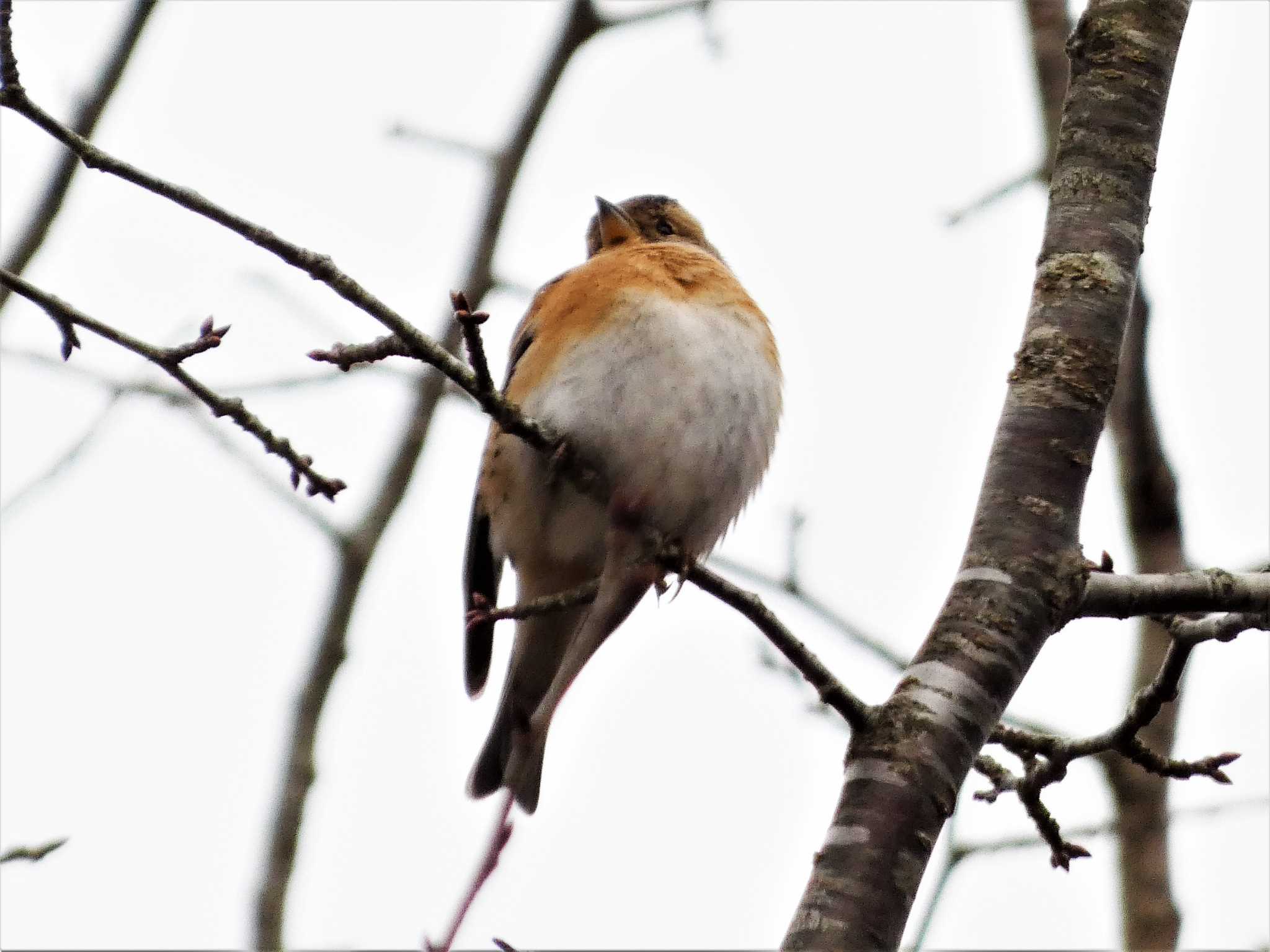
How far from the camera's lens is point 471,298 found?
6527mm

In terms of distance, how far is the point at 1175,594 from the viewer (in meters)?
3.25

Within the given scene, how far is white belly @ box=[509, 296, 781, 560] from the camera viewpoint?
15.3 feet

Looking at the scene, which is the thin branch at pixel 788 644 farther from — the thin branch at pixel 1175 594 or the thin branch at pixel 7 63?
the thin branch at pixel 7 63

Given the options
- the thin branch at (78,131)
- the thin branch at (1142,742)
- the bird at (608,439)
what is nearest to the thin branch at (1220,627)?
the thin branch at (1142,742)

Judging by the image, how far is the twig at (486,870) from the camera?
1.67 m

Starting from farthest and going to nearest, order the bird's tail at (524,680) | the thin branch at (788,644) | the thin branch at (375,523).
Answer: the thin branch at (375,523)
the bird's tail at (524,680)
the thin branch at (788,644)

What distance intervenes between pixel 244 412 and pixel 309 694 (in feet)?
10.2

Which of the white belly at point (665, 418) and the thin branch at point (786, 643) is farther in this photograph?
the white belly at point (665, 418)

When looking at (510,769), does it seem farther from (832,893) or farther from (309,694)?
(309,694)

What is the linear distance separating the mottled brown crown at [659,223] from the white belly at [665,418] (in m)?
1.72

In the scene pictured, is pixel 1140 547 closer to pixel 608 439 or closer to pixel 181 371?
pixel 608 439

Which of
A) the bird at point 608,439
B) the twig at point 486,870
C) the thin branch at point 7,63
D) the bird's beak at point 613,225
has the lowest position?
the twig at point 486,870

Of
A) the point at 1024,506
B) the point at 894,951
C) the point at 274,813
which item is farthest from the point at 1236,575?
the point at 274,813

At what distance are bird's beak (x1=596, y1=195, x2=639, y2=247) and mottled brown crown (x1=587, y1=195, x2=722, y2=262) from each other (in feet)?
0.14
